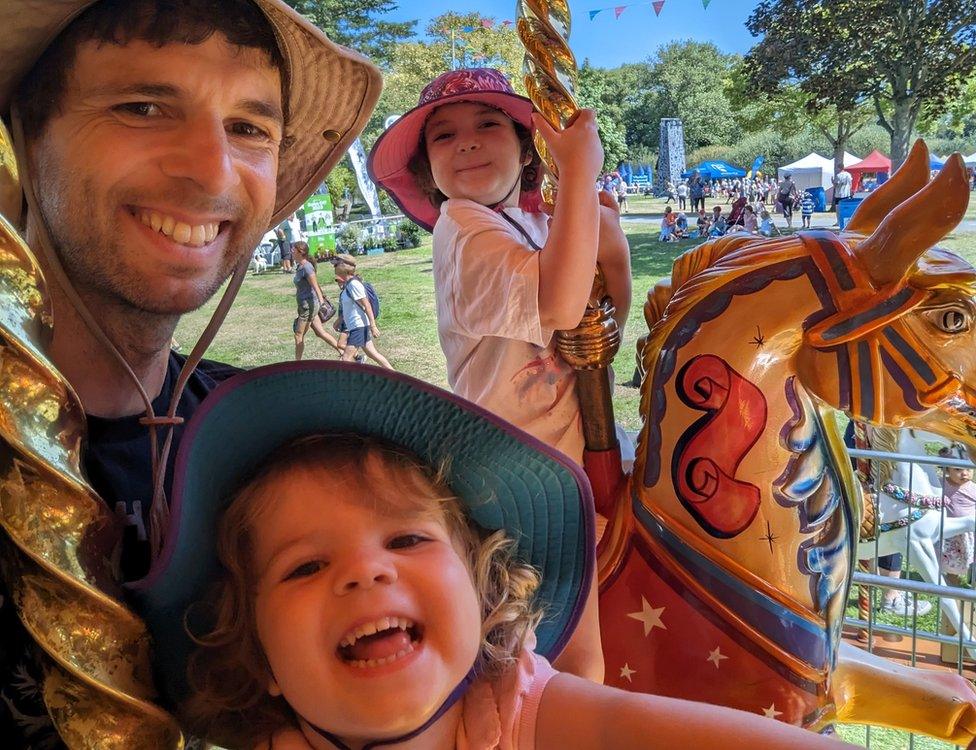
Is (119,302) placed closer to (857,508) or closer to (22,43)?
(22,43)

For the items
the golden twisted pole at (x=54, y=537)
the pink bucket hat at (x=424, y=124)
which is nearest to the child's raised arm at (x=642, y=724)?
the golden twisted pole at (x=54, y=537)

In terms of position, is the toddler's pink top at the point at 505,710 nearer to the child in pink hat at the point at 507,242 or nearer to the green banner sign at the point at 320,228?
the child in pink hat at the point at 507,242

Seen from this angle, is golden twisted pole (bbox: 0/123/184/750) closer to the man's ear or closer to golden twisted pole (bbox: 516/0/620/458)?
A: the man's ear

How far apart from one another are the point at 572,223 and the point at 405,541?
2.04 feet

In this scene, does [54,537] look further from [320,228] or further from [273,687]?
[320,228]

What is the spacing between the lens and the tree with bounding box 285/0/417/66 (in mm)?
4367

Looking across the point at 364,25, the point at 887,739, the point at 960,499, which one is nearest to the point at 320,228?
the point at 364,25

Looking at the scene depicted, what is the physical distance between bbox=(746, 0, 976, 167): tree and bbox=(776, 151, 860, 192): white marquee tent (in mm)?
586

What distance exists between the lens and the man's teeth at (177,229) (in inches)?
25.2

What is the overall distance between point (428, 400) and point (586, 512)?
0.60ft

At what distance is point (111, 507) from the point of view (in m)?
0.63

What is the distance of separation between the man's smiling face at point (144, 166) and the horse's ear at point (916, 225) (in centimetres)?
74

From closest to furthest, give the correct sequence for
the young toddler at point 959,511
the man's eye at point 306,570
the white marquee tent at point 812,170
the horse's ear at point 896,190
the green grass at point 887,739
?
the man's eye at point 306,570 → the horse's ear at point 896,190 → the green grass at point 887,739 → the young toddler at point 959,511 → the white marquee tent at point 812,170

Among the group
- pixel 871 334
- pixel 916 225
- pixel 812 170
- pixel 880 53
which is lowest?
pixel 871 334
